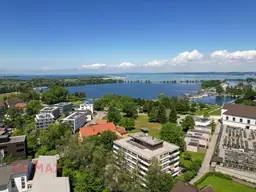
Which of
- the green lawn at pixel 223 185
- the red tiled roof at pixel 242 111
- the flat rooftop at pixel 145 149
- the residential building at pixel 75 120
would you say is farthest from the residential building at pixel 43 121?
the red tiled roof at pixel 242 111

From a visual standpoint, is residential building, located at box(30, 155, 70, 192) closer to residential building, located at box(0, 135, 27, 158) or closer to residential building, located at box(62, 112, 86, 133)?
residential building, located at box(0, 135, 27, 158)

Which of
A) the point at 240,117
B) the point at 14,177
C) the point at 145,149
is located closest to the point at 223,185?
the point at 145,149

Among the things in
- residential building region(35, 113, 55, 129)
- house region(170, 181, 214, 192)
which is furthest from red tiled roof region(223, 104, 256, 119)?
residential building region(35, 113, 55, 129)

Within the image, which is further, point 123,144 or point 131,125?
point 131,125

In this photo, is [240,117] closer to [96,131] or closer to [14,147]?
[96,131]

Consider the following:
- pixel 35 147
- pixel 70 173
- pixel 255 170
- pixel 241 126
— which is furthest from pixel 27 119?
pixel 241 126

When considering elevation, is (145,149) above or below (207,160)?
above

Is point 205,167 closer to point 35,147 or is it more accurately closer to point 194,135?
point 194,135
